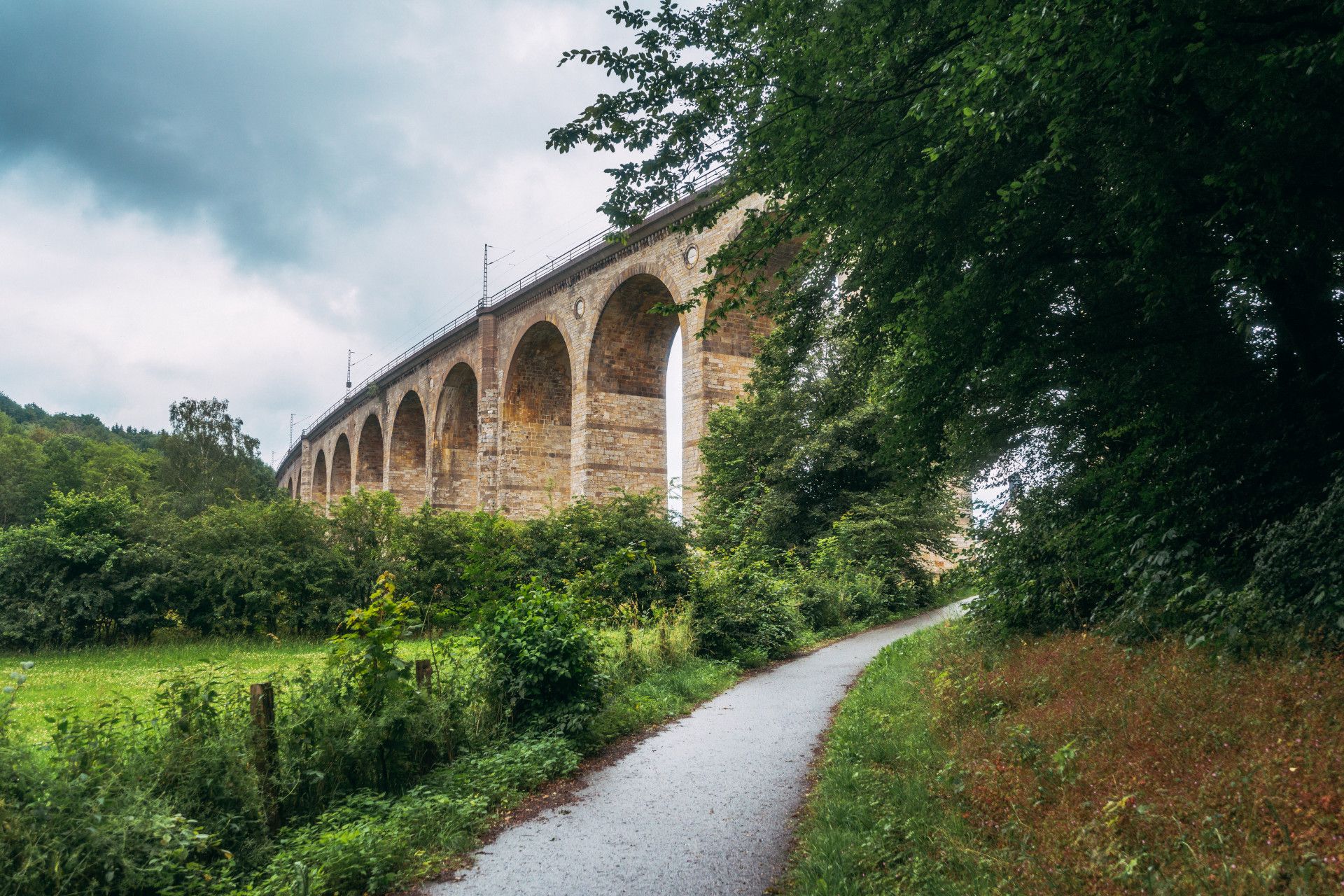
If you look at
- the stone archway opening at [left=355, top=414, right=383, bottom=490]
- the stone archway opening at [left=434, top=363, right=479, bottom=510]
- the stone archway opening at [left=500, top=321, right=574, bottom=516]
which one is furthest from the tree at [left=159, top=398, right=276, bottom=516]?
the stone archway opening at [left=500, top=321, right=574, bottom=516]

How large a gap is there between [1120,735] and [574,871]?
8.86 feet

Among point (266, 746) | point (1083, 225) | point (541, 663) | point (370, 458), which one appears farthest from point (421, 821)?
point (370, 458)

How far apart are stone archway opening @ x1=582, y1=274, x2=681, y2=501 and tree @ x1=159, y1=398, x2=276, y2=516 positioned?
28676 mm

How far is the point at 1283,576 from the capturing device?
457 cm

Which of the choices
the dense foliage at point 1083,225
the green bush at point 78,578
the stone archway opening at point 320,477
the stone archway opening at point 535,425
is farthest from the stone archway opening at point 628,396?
the stone archway opening at point 320,477

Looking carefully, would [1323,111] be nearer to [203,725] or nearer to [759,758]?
[759,758]

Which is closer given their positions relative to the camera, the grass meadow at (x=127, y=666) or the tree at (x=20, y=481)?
the grass meadow at (x=127, y=666)

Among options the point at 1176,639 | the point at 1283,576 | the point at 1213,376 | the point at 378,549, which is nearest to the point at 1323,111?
the point at 1213,376

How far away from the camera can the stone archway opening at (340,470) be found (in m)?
54.0

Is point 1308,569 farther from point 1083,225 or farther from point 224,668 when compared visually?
point 224,668

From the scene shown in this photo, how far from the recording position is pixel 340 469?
182 ft

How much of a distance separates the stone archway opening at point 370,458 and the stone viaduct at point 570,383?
5136 millimetres

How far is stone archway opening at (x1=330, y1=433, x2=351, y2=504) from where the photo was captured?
5397 cm

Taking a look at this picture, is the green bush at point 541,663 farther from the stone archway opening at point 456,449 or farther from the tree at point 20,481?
the tree at point 20,481
